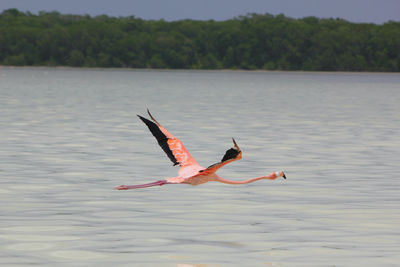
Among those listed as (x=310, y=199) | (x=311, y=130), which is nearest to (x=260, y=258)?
(x=310, y=199)

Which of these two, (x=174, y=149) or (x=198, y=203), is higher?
(x=174, y=149)

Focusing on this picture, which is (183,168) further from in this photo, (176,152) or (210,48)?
(210,48)

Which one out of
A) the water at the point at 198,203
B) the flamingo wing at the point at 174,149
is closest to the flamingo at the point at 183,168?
the flamingo wing at the point at 174,149

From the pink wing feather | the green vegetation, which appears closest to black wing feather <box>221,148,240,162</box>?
the pink wing feather

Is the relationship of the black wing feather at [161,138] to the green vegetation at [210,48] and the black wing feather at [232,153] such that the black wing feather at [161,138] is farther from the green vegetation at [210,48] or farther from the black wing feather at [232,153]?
the green vegetation at [210,48]

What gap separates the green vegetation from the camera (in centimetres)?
18262

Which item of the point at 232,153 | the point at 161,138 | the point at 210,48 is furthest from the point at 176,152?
the point at 210,48

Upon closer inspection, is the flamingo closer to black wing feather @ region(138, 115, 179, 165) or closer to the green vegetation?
black wing feather @ region(138, 115, 179, 165)

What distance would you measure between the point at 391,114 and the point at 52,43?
15014 centimetres

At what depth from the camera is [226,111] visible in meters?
37.2

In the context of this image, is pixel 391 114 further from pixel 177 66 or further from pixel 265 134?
pixel 177 66

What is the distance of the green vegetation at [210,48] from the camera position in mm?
182625

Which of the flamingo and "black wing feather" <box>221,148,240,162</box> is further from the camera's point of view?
the flamingo

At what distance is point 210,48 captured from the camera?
19350 cm
